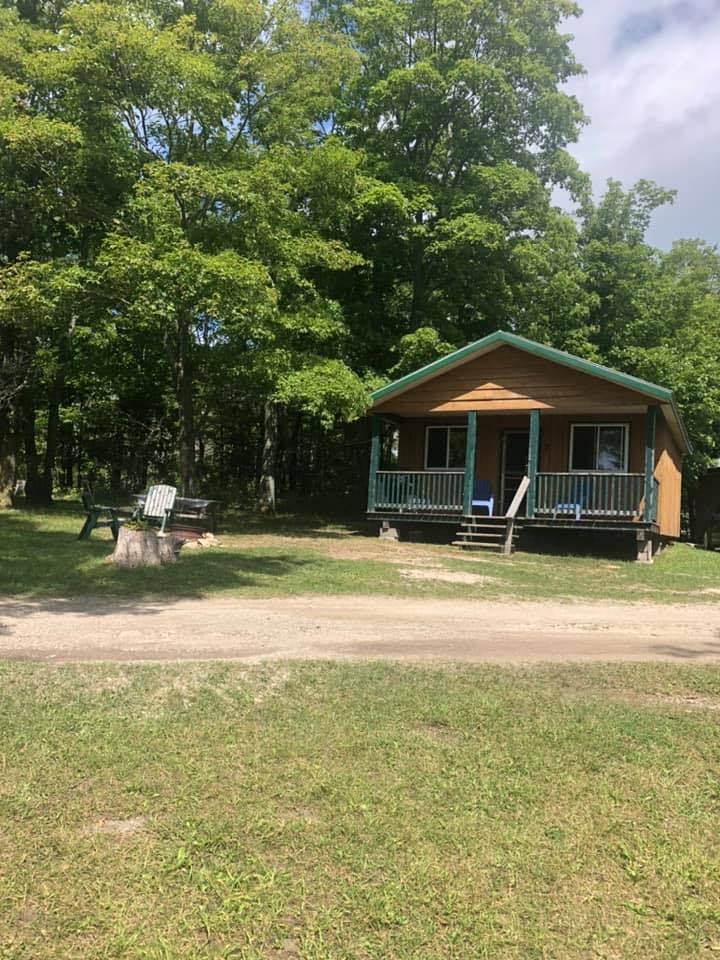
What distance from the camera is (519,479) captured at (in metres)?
20.4

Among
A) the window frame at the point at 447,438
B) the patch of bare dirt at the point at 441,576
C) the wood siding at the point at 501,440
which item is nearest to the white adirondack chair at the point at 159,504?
the patch of bare dirt at the point at 441,576

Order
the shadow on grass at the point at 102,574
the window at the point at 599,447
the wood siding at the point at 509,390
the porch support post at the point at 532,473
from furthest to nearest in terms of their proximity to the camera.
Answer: the window at the point at 599,447 → the porch support post at the point at 532,473 → the wood siding at the point at 509,390 → the shadow on grass at the point at 102,574

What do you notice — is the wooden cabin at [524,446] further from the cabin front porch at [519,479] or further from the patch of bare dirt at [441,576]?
the patch of bare dirt at [441,576]

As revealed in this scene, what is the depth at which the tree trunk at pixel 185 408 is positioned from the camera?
60.6 ft

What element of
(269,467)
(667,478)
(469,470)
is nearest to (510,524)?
(469,470)

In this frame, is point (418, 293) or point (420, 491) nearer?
point (420, 491)

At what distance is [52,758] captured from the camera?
376 centimetres

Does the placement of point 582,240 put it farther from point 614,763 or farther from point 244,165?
point 614,763

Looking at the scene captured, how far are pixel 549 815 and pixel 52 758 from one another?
2382mm

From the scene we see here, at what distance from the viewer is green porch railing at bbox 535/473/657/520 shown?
55.1ft

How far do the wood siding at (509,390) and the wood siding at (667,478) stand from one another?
1.75 metres

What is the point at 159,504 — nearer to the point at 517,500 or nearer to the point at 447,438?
the point at 517,500

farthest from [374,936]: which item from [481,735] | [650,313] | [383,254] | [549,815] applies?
[650,313]

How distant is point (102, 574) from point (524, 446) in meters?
13.1
